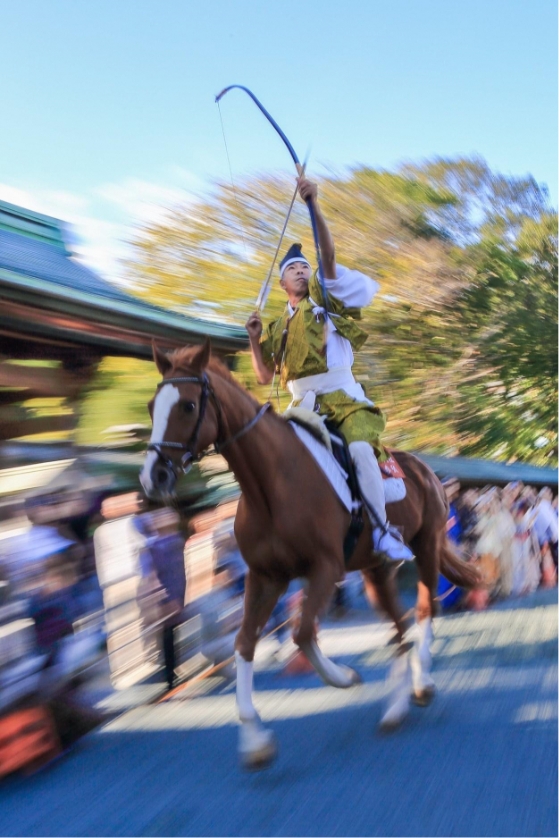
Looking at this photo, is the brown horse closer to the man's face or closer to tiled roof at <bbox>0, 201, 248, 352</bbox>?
tiled roof at <bbox>0, 201, 248, 352</bbox>

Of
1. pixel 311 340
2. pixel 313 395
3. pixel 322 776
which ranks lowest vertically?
pixel 322 776

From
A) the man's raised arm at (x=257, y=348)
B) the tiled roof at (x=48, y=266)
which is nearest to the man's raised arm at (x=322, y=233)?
the man's raised arm at (x=257, y=348)

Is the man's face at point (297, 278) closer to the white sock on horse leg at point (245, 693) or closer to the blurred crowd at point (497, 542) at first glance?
the white sock on horse leg at point (245, 693)

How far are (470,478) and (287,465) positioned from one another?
856cm

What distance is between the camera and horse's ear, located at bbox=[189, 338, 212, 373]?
3.65 meters

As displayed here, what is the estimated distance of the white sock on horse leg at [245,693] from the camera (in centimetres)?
384

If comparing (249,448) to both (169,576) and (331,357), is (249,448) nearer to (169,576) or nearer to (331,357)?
(331,357)

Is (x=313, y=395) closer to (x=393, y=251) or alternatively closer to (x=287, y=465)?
(x=287, y=465)

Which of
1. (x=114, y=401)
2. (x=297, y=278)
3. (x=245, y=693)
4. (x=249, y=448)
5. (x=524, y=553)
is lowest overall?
(x=524, y=553)

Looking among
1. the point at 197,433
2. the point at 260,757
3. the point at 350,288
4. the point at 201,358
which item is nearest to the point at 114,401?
the point at 350,288

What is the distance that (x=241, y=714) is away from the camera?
12.6 ft

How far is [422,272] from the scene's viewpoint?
17844 millimetres

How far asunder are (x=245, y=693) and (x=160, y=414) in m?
1.53

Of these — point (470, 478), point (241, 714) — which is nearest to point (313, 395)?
point (241, 714)
